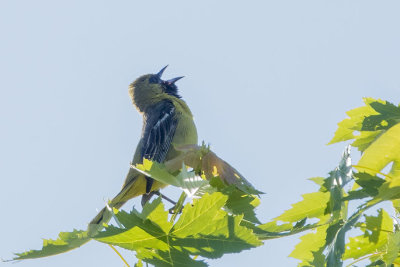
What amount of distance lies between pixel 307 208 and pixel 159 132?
5612 mm

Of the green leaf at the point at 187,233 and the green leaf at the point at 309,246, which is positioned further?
the green leaf at the point at 309,246

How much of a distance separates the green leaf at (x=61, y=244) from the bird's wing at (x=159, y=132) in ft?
16.7

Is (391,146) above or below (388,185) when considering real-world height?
above

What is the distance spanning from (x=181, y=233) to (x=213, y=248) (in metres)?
0.12

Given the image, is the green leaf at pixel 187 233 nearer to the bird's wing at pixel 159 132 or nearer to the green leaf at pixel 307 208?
the green leaf at pixel 307 208

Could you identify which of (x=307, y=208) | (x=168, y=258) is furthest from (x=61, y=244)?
(x=307, y=208)

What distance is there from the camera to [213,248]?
2.00 m

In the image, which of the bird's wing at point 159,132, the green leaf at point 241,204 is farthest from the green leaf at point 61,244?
the bird's wing at point 159,132

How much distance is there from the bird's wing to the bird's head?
2.08 feet

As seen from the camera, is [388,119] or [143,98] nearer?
[388,119]

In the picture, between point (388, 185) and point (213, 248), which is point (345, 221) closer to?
point (388, 185)

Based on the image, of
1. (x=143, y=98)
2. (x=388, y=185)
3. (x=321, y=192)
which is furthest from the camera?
(x=143, y=98)

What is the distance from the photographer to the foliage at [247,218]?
6.39 feet

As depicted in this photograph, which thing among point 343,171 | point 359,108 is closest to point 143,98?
point 359,108
